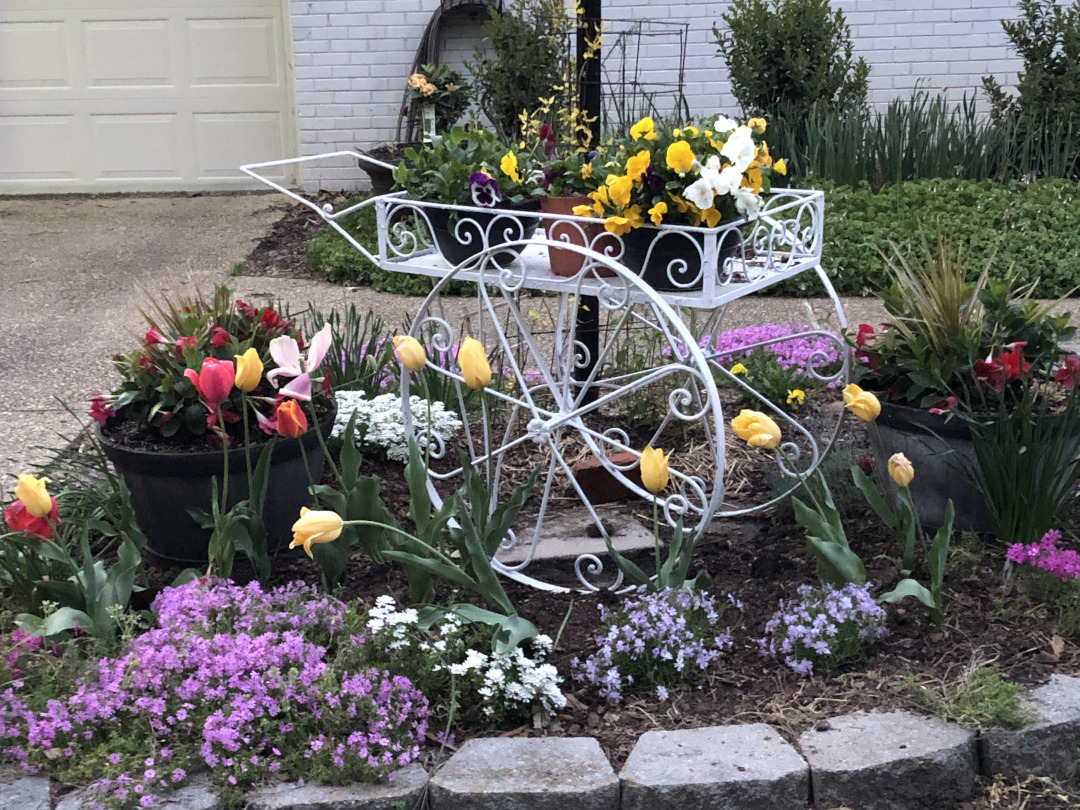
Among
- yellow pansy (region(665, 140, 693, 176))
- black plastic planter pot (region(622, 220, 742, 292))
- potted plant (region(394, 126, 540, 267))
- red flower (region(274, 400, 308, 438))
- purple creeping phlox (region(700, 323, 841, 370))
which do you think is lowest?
purple creeping phlox (region(700, 323, 841, 370))

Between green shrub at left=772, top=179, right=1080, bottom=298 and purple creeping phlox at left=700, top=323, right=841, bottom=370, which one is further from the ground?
green shrub at left=772, top=179, right=1080, bottom=298

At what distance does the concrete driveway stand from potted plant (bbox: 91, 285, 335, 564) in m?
0.31

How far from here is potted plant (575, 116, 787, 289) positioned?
2.46 meters

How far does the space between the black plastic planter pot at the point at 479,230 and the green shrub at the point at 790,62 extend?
4.22 meters

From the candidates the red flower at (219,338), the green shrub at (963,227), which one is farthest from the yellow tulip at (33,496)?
the green shrub at (963,227)

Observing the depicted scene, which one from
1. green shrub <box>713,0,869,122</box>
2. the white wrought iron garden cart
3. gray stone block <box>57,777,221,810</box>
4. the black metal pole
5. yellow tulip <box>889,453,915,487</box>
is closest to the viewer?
gray stone block <box>57,777,221,810</box>

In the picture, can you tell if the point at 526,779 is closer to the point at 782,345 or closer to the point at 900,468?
the point at 900,468

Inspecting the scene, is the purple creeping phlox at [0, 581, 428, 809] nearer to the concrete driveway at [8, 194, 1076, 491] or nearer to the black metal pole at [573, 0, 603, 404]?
the concrete driveway at [8, 194, 1076, 491]

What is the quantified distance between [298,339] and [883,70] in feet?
19.9

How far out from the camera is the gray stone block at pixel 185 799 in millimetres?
1955

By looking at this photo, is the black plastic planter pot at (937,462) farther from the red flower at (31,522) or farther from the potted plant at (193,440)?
the red flower at (31,522)

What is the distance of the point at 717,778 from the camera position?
6.51 ft

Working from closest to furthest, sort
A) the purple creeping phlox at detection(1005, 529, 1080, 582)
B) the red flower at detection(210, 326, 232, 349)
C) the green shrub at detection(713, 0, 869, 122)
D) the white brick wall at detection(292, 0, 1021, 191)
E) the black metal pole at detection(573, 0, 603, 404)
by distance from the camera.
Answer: the purple creeping phlox at detection(1005, 529, 1080, 582)
the red flower at detection(210, 326, 232, 349)
the black metal pole at detection(573, 0, 603, 404)
the green shrub at detection(713, 0, 869, 122)
the white brick wall at detection(292, 0, 1021, 191)

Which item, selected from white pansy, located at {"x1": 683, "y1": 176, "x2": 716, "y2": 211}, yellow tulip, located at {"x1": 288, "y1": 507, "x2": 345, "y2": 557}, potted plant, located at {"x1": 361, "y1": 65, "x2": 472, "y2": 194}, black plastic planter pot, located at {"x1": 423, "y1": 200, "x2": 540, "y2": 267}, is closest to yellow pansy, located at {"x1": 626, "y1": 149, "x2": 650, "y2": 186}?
white pansy, located at {"x1": 683, "y1": 176, "x2": 716, "y2": 211}
